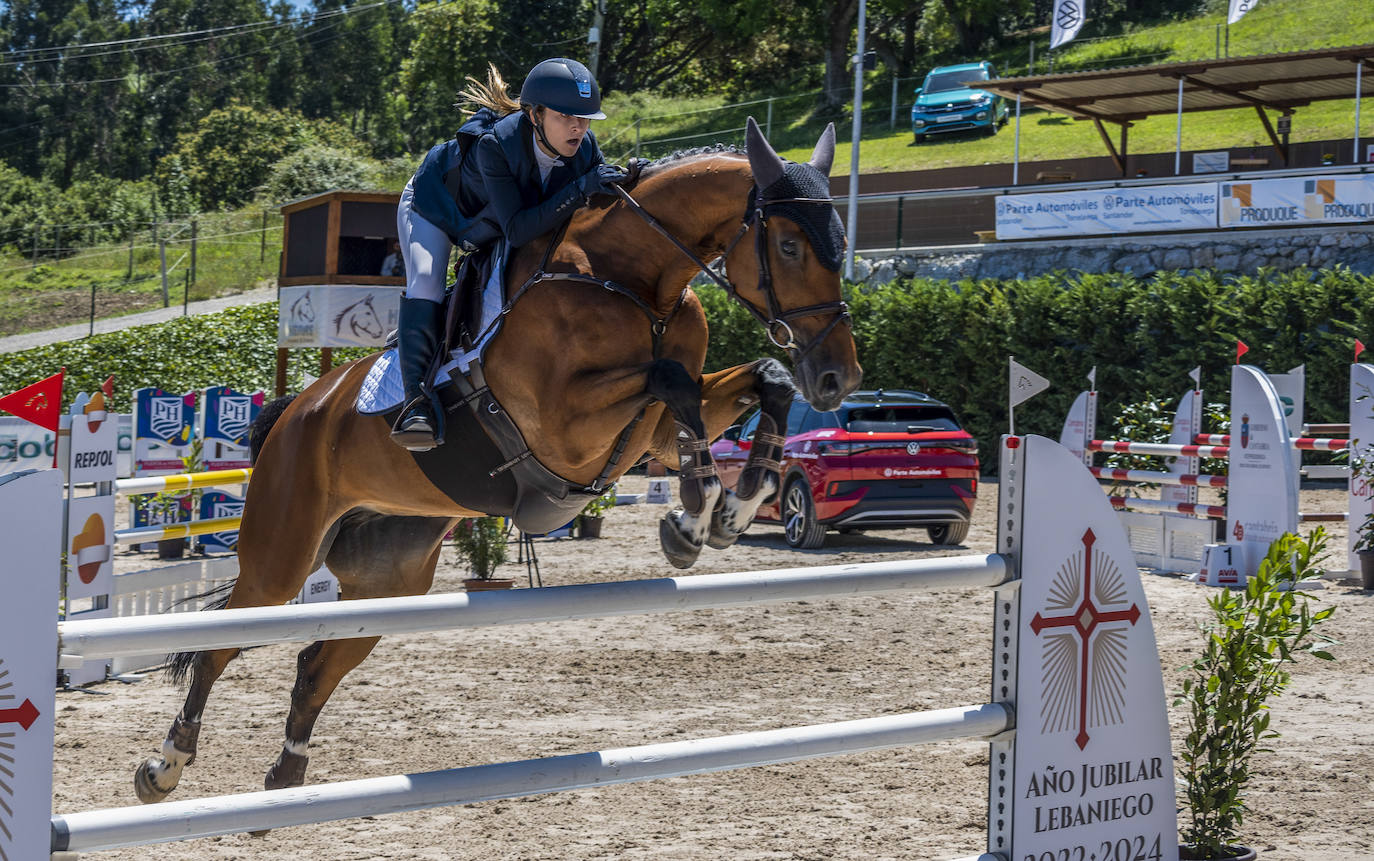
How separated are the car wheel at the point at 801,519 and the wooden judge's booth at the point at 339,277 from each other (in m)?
5.19

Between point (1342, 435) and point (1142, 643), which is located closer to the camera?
point (1142, 643)

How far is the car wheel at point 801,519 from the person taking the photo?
41.3ft

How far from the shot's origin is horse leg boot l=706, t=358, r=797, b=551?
3.65m

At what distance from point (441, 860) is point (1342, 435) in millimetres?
15299

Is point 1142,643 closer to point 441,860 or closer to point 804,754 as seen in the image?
point 804,754

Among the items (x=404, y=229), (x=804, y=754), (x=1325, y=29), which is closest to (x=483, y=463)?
(x=404, y=229)

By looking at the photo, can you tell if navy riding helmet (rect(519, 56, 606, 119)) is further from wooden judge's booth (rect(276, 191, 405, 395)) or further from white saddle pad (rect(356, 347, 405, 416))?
wooden judge's booth (rect(276, 191, 405, 395))

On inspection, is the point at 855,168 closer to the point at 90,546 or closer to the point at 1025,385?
the point at 1025,385

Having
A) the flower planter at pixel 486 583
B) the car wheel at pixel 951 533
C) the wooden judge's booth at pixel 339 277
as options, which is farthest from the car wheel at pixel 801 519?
the wooden judge's booth at pixel 339 277

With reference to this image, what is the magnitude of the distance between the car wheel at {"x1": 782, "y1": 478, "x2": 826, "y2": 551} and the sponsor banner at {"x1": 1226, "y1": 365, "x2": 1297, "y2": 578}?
385 cm

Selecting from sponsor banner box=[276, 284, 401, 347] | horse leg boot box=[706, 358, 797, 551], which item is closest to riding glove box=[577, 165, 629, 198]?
horse leg boot box=[706, 358, 797, 551]

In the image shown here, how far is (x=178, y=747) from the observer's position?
167 inches

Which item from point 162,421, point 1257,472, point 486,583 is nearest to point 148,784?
point 486,583

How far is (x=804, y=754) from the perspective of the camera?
8.59 feet
